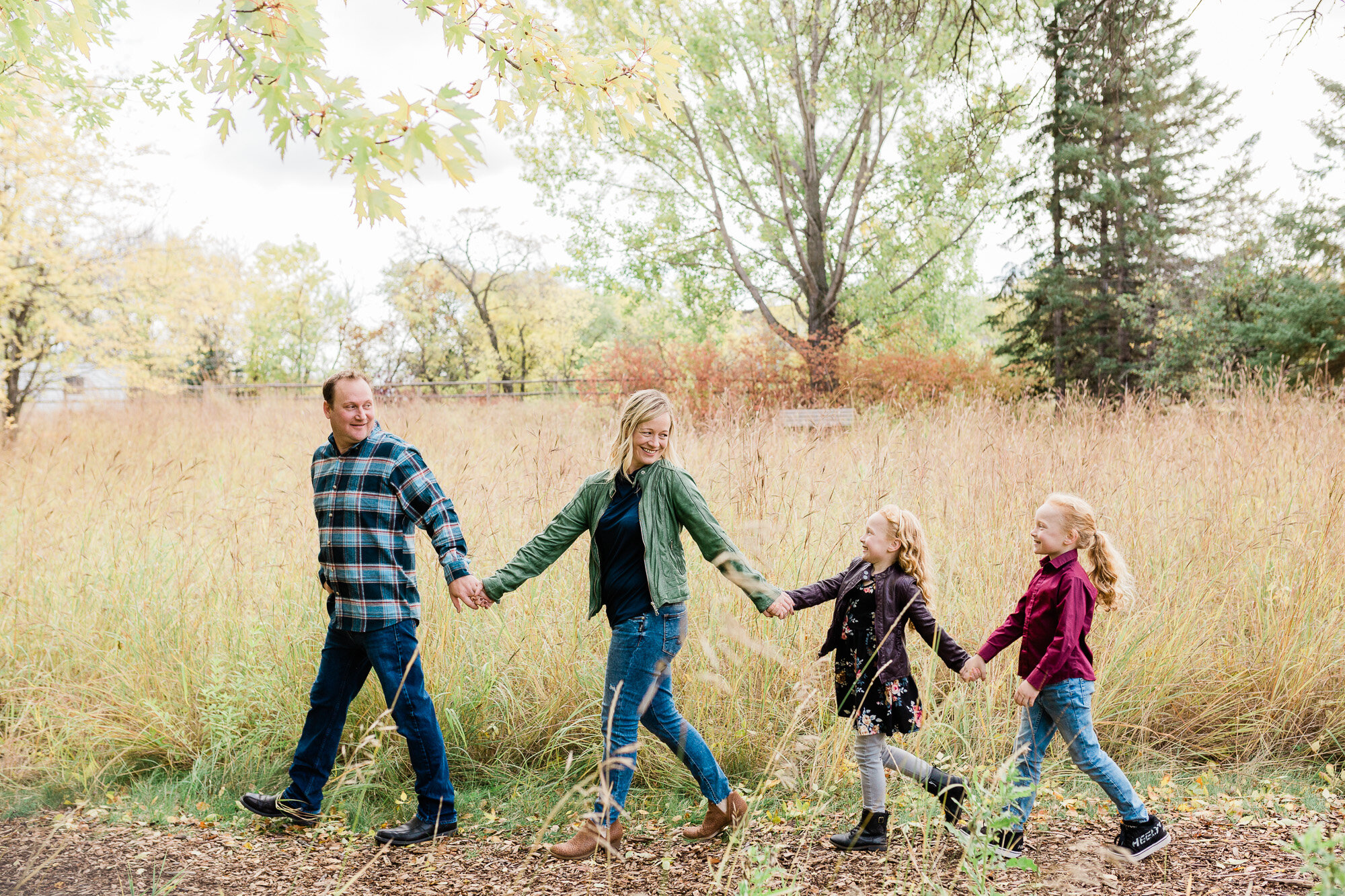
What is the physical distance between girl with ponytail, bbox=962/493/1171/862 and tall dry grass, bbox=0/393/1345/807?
20.2 inches

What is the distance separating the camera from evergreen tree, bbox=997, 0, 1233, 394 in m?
15.1

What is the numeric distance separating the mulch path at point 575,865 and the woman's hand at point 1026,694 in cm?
52

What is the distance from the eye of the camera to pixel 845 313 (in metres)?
18.2

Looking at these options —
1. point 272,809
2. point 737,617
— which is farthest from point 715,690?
point 272,809

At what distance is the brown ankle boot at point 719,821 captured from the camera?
3.04 metres

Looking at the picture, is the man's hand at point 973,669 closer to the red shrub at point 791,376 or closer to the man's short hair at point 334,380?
the man's short hair at point 334,380

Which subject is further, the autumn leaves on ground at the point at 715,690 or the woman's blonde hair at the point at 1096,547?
the autumn leaves on ground at the point at 715,690

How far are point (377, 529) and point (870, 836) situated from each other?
209cm

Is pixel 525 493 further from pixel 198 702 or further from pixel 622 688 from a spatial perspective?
pixel 622 688

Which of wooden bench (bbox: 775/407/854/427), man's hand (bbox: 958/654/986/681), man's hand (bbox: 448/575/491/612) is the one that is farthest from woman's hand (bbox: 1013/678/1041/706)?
wooden bench (bbox: 775/407/854/427)

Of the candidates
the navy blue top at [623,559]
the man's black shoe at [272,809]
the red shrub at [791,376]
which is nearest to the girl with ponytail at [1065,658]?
the navy blue top at [623,559]

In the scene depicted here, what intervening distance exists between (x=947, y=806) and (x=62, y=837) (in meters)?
3.42

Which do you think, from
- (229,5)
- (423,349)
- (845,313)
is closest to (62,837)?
(229,5)

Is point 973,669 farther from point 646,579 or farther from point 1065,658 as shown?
point 646,579
